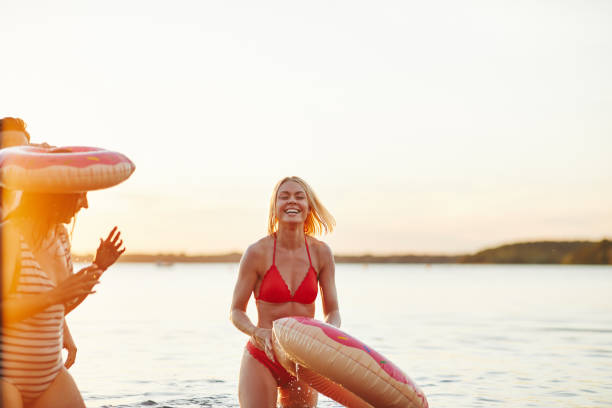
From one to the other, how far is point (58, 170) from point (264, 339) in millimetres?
2891

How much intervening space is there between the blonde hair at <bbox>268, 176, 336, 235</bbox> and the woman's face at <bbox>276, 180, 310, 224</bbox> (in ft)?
0.20

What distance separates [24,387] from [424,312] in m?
25.9

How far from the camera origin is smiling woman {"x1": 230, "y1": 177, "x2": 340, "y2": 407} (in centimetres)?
646

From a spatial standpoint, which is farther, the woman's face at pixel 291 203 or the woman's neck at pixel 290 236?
the woman's neck at pixel 290 236

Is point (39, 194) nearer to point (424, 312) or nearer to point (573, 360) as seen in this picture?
point (573, 360)

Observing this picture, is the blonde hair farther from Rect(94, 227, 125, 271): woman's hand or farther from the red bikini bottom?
Rect(94, 227, 125, 271): woman's hand

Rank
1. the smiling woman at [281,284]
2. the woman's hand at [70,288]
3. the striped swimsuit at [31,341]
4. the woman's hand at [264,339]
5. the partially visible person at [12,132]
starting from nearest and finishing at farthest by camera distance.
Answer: the woman's hand at [70,288]
the striped swimsuit at [31,341]
the partially visible person at [12,132]
the woman's hand at [264,339]
the smiling woman at [281,284]

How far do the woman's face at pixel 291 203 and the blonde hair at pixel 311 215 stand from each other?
0.06 meters

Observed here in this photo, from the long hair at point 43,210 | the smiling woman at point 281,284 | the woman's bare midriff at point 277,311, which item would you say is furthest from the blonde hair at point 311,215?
the long hair at point 43,210

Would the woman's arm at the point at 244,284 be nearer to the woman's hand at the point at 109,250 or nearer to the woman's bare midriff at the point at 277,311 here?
the woman's bare midriff at the point at 277,311

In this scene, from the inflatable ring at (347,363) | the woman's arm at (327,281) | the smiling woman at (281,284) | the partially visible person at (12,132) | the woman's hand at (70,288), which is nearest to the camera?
the woman's hand at (70,288)

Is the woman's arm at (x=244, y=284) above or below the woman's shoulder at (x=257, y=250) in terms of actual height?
below

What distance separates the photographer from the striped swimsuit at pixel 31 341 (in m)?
3.72

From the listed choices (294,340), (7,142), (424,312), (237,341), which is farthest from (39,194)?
(424,312)
